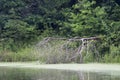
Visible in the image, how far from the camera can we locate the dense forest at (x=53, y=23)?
1877 centimetres

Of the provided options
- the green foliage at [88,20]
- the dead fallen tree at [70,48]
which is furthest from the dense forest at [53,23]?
the dead fallen tree at [70,48]

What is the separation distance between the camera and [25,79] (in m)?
11.6

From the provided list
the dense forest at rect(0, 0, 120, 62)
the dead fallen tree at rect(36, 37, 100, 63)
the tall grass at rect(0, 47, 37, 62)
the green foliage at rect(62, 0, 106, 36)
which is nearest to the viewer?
the dead fallen tree at rect(36, 37, 100, 63)

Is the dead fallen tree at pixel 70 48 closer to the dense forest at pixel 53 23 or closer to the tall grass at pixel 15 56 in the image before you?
the dense forest at pixel 53 23

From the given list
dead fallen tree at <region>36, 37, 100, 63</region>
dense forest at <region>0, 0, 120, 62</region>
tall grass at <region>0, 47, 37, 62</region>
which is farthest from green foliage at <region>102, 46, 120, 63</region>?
tall grass at <region>0, 47, 37, 62</region>

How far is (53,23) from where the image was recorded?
21.8 metres

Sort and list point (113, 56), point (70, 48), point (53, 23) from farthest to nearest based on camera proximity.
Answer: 1. point (53, 23)
2. point (70, 48)
3. point (113, 56)

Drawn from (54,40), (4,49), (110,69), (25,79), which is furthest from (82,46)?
(25,79)

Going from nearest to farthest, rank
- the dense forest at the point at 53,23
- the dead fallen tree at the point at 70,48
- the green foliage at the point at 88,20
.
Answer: the dead fallen tree at the point at 70,48
the dense forest at the point at 53,23
the green foliage at the point at 88,20

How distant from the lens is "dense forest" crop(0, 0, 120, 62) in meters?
18.8

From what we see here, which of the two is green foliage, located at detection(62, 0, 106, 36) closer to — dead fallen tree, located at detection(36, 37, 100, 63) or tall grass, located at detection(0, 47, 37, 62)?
dead fallen tree, located at detection(36, 37, 100, 63)

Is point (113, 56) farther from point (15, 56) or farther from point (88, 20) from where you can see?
point (15, 56)

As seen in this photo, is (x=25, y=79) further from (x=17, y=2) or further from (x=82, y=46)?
(x=17, y=2)

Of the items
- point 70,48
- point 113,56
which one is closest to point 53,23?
point 70,48
